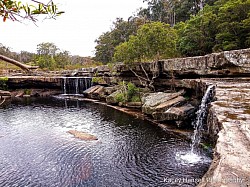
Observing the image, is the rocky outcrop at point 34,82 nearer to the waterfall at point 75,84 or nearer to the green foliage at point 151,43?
the waterfall at point 75,84

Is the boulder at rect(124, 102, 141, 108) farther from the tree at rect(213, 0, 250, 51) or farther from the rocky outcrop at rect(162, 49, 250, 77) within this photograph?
the tree at rect(213, 0, 250, 51)

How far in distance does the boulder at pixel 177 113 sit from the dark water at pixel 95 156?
34.4 inches

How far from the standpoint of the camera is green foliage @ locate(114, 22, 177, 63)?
50.1 feet

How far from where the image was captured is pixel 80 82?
2669 cm

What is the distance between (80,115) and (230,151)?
13.0 m

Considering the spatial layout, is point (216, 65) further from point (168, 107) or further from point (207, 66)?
point (168, 107)

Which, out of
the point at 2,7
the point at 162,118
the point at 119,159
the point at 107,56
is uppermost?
the point at 107,56

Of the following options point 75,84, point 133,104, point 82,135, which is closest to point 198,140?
point 82,135

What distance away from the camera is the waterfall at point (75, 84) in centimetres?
2607

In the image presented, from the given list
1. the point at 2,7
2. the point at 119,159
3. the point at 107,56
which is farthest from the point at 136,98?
the point at 107,56

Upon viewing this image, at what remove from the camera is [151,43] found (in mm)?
15484

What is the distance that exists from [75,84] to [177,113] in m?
18.7

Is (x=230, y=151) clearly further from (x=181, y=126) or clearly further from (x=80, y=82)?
(x=80, y=82)

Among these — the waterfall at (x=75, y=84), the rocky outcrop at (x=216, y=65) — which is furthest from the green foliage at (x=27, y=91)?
the rocky outcrop at (x=216, y=65)
